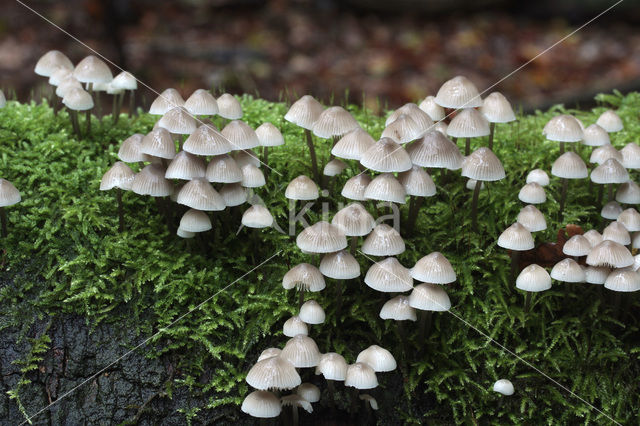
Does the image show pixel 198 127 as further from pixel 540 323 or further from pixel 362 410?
pixel 540 323

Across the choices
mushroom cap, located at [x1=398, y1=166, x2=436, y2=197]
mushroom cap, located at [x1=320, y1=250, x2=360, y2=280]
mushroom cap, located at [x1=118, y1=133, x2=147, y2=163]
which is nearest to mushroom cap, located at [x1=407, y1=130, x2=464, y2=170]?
mushroom cap, located at [x1=398, y1=166, x2=436, y2=197]

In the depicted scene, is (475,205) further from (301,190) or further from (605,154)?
(301,190)

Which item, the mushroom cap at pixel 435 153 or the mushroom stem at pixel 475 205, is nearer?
the mushroom cap at pixel 435 153

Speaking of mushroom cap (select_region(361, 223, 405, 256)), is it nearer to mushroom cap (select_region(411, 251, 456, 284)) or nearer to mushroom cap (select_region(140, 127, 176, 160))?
mushroom cap (select_region(411, 251, 456, 284))

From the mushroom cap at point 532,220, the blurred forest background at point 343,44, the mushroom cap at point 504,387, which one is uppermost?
the mushroom cap at point 532,220

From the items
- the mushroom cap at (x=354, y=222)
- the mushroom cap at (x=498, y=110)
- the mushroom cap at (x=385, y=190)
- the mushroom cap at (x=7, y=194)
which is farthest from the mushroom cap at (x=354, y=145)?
the mushroom cap at (x=7, y=194)

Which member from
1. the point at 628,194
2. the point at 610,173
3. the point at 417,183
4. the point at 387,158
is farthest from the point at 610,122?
the point at 387,158

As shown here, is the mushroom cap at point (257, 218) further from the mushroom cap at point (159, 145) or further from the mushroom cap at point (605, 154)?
the mushroom cap at point (605, 154)
